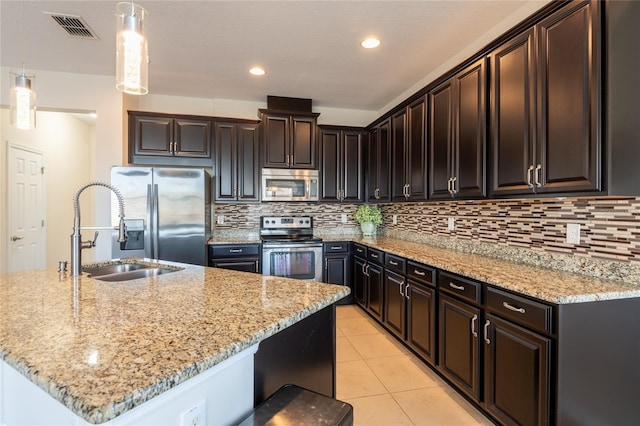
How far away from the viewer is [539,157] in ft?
5.98

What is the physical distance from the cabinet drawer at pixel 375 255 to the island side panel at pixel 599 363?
1.92 metres

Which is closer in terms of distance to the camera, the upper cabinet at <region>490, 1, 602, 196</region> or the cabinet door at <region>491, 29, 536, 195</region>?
the upper cabinet at <region>490, 1, 602, 196</region>

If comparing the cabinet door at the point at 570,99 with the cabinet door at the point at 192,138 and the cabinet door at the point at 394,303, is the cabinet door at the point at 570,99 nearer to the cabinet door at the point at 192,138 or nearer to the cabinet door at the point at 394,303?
the cabinet door at the point at 394,303

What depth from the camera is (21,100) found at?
6.39ft

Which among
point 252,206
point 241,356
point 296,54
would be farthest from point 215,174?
point 241,356

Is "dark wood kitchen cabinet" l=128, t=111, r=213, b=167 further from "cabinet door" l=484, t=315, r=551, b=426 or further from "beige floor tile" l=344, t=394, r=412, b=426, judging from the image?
"cabinet door" l=484, t=315, r=551, b=426

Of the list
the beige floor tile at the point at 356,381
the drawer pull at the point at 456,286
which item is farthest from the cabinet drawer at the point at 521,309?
the beige floor tile at the point at 356,381

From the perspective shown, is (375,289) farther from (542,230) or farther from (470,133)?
(470,133)

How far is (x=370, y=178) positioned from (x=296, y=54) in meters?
1.87

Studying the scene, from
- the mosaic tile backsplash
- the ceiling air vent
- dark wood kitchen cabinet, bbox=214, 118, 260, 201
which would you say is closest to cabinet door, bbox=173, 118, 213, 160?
dark wood kitchen cabinet, bbox=214, 118, 260, 201

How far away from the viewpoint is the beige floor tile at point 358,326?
3336 millimetres

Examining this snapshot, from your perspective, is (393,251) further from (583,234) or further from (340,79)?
(340,79)

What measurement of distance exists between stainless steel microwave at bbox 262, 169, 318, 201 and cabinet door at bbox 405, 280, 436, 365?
193 centimetres

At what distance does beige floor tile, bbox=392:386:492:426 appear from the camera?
195 centimetres
